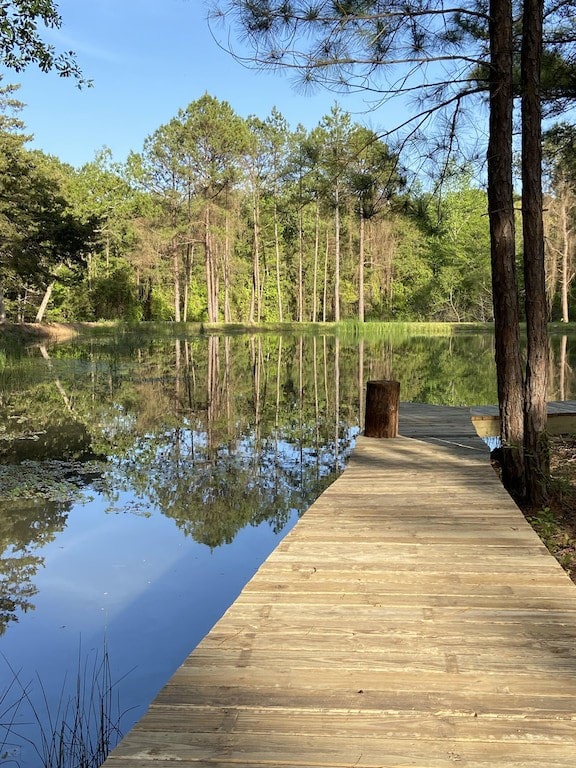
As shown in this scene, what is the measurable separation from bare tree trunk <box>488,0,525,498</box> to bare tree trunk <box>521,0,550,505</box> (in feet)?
1.49

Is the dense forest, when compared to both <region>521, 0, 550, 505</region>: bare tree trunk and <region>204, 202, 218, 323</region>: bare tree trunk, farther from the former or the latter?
<region>521, 0, 550, 505</region>: bare tree trunk

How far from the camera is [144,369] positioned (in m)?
16.6

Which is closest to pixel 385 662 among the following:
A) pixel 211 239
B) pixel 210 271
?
pixel 210 271

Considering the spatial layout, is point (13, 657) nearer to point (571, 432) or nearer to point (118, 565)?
point (118, 565)

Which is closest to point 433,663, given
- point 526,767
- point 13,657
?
point 526,767

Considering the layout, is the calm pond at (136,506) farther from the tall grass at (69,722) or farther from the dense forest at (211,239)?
the dense forest at (211,239)

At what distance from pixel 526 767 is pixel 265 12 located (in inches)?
218

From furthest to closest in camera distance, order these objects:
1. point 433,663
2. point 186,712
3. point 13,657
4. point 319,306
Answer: point 319,306
point 13,657
point 433,663
point 186,712

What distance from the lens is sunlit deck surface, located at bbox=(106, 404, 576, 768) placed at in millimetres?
1679

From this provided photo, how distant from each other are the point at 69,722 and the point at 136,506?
301 centimetres

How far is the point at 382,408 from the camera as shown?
7094 millimetres

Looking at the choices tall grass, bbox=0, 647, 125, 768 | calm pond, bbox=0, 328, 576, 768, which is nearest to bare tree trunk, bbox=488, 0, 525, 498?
calm pond, bbox=0, 328, 576, 768

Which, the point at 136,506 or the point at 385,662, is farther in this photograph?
the point at 136,506

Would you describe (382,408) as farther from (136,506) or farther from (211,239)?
(211,239)
